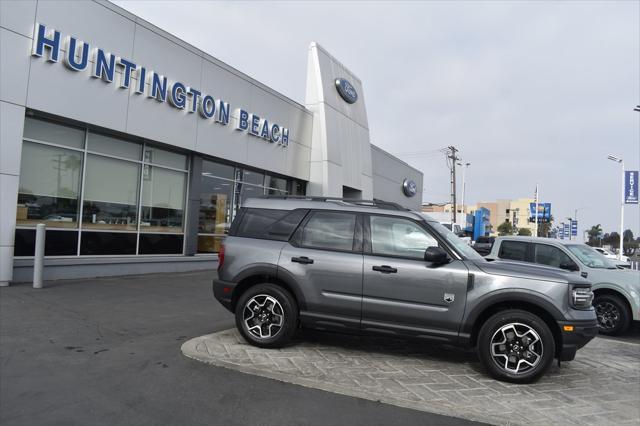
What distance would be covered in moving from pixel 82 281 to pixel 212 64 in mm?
7380

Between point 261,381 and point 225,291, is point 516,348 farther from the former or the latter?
point 225,291

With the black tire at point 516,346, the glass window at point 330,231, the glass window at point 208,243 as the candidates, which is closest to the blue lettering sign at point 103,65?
the glass window at point 208,243

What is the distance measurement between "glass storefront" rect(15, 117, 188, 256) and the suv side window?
32.1 ft

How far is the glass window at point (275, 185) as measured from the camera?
17.4 meters

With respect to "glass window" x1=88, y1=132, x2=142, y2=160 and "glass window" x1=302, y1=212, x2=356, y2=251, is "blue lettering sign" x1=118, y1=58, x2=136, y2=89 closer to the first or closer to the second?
"glass window" x1=88, y1=132, x2=142, y2=160

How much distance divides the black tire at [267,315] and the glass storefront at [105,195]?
6683 mm

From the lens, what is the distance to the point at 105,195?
36.8 ft

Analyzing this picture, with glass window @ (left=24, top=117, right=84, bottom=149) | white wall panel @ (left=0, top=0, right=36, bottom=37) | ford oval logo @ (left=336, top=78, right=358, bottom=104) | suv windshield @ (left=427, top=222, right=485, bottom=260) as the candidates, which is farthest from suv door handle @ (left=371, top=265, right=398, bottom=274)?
ford oval logo @ (left=336, top=78, right=358, bottom=104)

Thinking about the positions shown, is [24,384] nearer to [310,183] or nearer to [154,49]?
[154,49]

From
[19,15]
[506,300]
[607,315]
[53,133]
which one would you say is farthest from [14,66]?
[607,315]

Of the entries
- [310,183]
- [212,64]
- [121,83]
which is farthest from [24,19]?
[310,183]

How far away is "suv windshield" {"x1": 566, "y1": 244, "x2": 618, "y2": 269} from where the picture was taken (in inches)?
323

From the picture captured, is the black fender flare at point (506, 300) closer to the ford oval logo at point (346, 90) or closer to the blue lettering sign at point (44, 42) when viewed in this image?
the blue lettering sign at point (44, 42)

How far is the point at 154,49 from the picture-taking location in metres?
11.7
